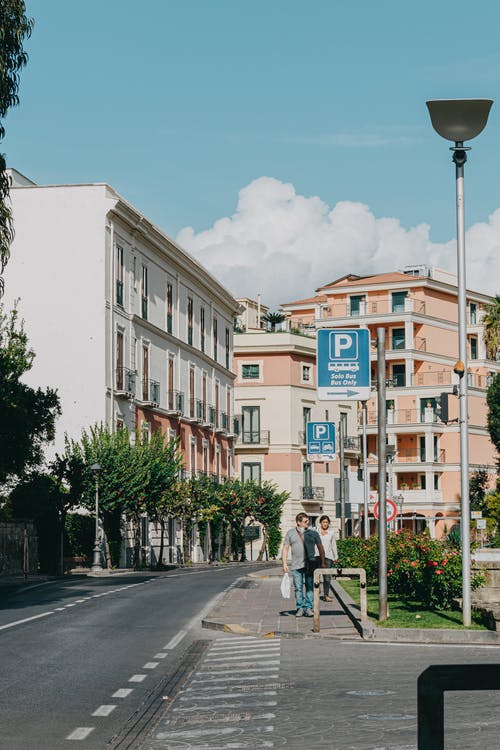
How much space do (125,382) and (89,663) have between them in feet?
133

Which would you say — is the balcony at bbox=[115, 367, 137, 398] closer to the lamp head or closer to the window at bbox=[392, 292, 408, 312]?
the lamp head

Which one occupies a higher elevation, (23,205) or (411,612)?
(23,205)

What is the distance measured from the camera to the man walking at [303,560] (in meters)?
20.6

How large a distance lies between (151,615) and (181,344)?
141ft

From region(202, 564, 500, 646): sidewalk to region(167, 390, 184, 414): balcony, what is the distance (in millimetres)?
35083

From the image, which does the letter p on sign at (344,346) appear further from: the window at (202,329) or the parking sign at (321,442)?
the window at (202,329)

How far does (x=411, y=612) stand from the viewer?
2027 centimetres

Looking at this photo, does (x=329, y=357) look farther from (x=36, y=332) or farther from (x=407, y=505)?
(x=407, y=505)

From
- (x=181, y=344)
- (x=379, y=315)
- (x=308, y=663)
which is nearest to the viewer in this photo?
(x=308, y=663)

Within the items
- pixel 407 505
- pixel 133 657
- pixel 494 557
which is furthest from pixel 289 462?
pixel 133 657

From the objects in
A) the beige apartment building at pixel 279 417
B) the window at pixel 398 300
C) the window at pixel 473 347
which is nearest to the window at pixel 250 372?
the beige apartment building at pixel 279 417

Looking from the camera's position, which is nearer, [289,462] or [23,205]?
[23,205]

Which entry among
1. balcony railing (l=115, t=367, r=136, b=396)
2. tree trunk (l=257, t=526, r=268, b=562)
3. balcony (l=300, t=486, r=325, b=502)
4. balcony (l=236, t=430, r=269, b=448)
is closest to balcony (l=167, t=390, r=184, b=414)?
balcony railing (l=115, t=367, r=136, b=396)

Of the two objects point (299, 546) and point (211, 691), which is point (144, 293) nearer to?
point (299, 546)
